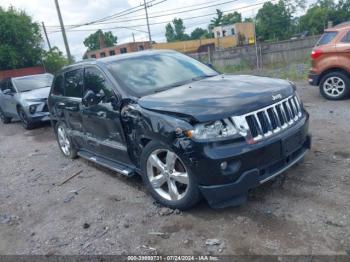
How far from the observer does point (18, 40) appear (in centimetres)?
2205

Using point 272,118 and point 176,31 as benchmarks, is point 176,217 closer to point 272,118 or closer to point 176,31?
point 272,118

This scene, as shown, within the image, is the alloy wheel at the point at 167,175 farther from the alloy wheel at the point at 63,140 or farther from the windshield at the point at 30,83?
the windshield at the point at 30,83

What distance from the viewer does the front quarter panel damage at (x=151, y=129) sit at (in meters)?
3.25

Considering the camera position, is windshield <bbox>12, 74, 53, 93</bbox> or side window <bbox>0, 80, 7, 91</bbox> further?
side window <bbox>0, 80, 7, 91</bbox>

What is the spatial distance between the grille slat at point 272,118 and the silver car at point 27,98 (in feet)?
25.4

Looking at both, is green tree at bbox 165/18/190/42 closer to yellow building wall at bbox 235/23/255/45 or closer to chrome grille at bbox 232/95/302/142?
yellow building wall at bbox 235/23/255/45

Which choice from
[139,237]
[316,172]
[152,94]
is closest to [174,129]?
[152,94]

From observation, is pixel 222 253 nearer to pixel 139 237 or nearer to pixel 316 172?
pixel 139 237

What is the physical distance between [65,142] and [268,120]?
4314 mm

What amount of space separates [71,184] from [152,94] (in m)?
2.25

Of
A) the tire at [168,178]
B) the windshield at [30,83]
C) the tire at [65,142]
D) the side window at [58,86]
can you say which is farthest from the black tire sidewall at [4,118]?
the tire at [168,178]

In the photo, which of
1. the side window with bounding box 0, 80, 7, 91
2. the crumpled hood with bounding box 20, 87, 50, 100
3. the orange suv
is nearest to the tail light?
the orange suv

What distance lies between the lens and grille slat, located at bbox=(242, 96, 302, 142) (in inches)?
128

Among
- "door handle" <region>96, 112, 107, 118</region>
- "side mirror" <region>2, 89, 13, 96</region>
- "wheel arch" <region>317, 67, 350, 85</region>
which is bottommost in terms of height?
"wheel arch" <region>317, 67, 350, 85</region>
